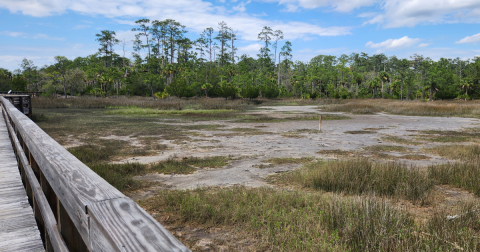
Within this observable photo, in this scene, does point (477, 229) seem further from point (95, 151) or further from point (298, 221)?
Answer: point (95, 151)

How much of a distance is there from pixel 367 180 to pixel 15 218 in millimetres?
6654

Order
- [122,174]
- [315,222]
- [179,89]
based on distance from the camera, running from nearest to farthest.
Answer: [315,222], [122,174], [179,89]

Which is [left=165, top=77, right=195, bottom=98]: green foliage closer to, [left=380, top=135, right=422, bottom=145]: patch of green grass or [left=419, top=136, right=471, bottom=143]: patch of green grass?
[left=380, top=135, right=422, bottom=145]: patch of green grass

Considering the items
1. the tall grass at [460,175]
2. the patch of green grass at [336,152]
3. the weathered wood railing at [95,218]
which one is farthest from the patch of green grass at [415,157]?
the weathered wood railing at [95,218]

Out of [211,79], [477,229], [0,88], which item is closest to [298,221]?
[477,229]

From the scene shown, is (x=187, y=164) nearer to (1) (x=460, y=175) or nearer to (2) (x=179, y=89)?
(1) (x=460, y=175)

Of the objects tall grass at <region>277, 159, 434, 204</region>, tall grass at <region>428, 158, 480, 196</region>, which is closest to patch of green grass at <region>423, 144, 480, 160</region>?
tall grass at <region>428, 158, 480, 196</region>

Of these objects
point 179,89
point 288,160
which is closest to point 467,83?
point 179,89

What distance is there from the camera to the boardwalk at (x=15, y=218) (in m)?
2.42

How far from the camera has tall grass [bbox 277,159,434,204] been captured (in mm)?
6715

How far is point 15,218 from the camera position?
2887 mm

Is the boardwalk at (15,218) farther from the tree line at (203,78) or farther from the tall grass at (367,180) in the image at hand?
the tree line at (203,78)

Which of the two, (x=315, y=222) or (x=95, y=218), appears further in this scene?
(x=315, y=222)

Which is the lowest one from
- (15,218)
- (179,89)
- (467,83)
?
(15,218)
